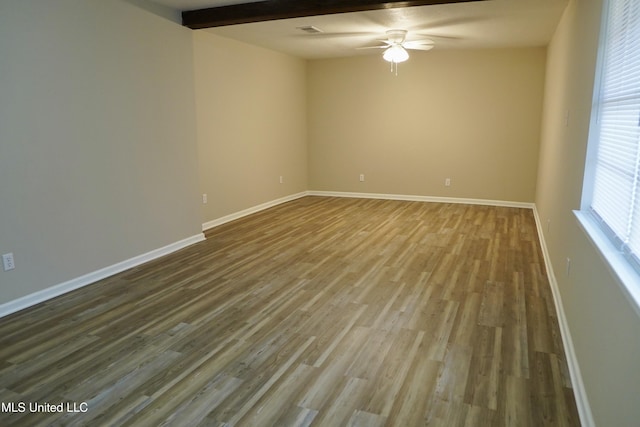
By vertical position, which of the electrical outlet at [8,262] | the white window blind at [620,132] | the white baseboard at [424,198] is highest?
the white window blind at [620,132]

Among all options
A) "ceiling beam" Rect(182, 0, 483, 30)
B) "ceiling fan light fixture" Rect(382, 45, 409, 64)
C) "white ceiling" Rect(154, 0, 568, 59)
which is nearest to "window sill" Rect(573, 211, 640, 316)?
"ceiling beam" Rect(182, 0, 483, 30)

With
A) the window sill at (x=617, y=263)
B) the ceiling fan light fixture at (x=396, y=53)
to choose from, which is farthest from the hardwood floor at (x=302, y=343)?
the ceiling fan light fixture at (x=396, y=53)

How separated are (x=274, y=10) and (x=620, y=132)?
327 centimetres

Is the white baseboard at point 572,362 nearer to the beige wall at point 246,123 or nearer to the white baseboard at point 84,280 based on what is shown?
the white baseboard at point 84,280

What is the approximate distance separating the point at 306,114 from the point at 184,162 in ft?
12.4

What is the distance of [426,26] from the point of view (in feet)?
16.5

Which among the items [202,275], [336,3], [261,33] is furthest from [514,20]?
[202,275]

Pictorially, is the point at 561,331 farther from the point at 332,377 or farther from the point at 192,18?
the point at 192,18

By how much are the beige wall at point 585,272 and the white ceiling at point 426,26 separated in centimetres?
49

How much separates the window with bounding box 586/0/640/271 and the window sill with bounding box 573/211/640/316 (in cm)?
3

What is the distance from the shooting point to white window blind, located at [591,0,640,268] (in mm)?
1654

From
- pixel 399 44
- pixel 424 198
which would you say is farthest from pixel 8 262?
pixel 424 198

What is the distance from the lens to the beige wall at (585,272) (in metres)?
1.41

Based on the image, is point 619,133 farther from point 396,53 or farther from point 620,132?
point 396,53
